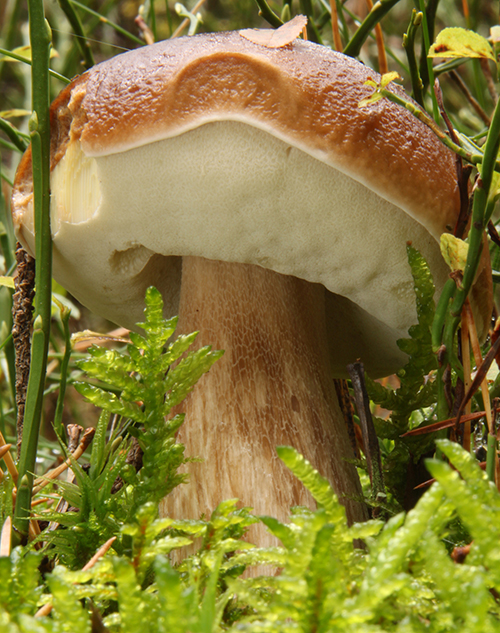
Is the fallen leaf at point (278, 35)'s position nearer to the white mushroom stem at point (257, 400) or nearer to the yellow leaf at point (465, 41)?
the yellow leaf at point (465, 41)

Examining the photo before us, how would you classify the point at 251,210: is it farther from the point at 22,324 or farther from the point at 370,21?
the point at 370,21

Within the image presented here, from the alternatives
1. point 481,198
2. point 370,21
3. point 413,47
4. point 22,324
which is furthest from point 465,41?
point 22,324

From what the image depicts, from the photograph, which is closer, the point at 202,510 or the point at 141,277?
the point at 202,510

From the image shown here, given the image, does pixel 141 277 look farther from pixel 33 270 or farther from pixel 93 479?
pixel 93 479

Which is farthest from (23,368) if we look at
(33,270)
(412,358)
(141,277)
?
(412,358)

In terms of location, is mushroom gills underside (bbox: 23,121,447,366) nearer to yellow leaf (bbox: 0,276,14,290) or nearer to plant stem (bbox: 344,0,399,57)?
yellow leaf (bbox: 0,276,14,290)

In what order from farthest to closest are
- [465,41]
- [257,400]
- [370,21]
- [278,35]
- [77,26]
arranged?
[77,26], [370,21], [257,400], [278,35], [465,41]

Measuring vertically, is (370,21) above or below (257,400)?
above
